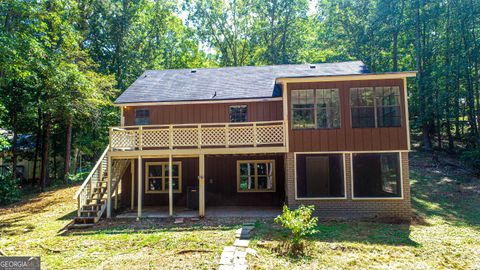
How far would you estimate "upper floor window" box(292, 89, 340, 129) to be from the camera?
38.7ft

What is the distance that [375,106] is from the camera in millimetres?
11617

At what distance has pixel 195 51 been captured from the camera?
35875 millimetres

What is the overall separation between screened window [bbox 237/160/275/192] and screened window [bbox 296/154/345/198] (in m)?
2.51

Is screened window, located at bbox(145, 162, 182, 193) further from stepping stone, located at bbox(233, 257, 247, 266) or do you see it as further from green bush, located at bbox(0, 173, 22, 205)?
green bush, located at bbox(0, 173, 22, 205)

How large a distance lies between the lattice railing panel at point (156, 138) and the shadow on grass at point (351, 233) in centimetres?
509

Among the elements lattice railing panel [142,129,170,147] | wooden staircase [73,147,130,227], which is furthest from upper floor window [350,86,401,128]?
wooden staircase [73,147,130,227]

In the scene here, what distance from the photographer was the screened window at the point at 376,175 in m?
11.5

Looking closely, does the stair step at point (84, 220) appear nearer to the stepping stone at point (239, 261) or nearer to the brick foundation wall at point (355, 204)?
the stepping stone at point (239, 261)

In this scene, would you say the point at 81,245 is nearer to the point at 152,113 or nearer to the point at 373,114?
the point at 152,113

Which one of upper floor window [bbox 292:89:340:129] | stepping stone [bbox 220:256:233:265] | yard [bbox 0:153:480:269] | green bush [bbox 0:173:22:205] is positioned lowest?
yard [bbox 0:153:480:269]

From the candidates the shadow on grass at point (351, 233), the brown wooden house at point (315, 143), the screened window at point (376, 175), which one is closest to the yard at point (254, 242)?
the shadow on grass at point (351, 233)

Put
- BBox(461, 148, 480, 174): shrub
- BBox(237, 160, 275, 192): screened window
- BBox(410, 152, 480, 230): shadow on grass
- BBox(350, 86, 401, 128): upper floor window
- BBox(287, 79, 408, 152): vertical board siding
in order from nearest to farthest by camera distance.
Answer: BBox(287, 79, 408, 152): vertical board siding → BBox(350, 86, 401, 128): upper floor window → BBox(410, 152, 480, 230): shadow on grass → BBox(237, 160, 275, 192): screened window → BBox(461, 148, 480, 174): shrub

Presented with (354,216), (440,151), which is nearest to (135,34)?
(354,216)

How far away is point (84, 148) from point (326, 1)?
94.5 ft
